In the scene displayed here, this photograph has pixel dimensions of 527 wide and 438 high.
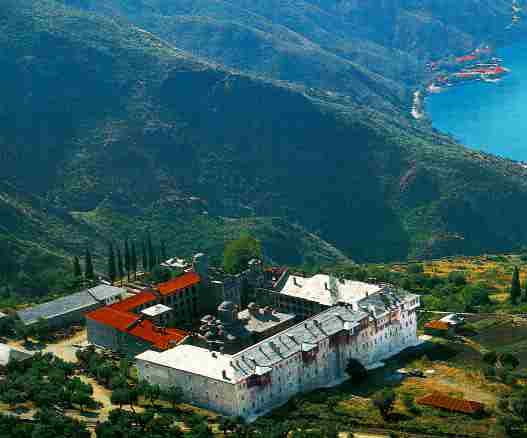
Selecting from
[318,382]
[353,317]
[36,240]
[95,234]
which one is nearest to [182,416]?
[318,382]

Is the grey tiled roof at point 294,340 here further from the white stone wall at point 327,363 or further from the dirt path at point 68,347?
the dirt path at point 68,347

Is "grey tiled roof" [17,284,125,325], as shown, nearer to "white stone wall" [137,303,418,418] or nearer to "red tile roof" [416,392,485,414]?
"white stone wall" [137,303,418,418]

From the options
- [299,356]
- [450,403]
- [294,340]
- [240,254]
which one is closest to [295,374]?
[299,356]

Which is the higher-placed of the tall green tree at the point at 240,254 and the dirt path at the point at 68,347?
the tall green tree at the point at 240,254

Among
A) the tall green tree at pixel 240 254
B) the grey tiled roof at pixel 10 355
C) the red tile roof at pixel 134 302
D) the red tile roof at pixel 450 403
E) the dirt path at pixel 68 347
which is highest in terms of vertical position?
the tall green tree at pixel 240 254

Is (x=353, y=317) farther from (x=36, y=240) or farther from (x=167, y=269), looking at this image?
(x=36, y=240)

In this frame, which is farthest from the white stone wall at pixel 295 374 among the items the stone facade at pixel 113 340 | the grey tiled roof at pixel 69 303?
the grey tiled roof at pixel 69 303

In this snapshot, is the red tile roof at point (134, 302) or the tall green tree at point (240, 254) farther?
the tall green tree at point (240, 254)
